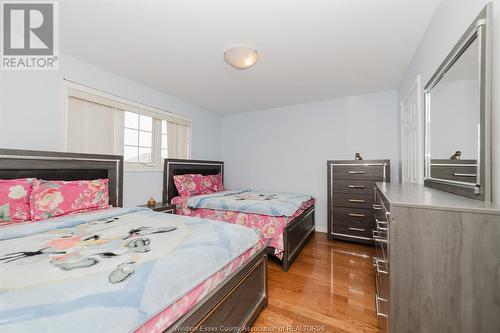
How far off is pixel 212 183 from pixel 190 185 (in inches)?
21.3

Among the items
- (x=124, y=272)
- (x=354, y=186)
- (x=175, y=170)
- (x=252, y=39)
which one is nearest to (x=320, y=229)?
(x=354, y=186)

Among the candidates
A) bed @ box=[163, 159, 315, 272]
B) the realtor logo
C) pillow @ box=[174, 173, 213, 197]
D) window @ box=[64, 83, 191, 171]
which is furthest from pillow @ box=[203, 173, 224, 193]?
the realtor logo

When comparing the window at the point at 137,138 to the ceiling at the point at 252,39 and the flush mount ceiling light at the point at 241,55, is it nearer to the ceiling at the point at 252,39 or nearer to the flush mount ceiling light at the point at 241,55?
the ceiling at the point at 252,39

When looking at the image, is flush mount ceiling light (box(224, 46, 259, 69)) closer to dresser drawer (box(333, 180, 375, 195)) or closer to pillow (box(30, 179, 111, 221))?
pillow (box(30, 179, 111, 221))

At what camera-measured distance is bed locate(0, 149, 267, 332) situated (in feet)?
2.24

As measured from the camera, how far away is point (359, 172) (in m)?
3.08

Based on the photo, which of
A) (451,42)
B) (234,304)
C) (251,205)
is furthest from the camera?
(251,205)

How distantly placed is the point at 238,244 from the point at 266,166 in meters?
2.95

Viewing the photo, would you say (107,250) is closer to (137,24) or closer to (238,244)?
(238,244)

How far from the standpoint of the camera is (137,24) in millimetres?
1770

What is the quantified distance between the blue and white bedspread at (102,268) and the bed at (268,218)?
0.95 m

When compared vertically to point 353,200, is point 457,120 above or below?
above

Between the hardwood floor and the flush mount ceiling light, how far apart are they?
2.17 meters

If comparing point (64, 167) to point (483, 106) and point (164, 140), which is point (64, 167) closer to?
point (164, 140)
